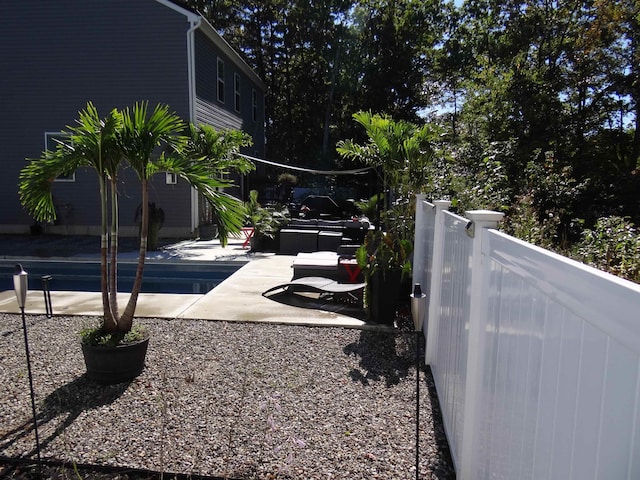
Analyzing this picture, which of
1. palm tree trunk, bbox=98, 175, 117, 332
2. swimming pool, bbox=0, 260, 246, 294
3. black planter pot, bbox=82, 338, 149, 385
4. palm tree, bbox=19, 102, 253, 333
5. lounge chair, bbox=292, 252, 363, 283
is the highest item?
palm tree, bbox=19, 102, 253, 333

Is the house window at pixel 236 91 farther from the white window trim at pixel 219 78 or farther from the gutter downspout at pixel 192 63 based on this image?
the gutter downspout at pixel 192 63

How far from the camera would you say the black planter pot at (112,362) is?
3.53 metres

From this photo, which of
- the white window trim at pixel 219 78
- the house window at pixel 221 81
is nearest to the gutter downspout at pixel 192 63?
the white window trim at pixel 219 78

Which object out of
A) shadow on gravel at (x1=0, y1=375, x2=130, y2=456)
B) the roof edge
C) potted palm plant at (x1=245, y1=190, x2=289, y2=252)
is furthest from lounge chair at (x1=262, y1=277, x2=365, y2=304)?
the roof edge

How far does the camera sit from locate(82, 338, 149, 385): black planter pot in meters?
3.53

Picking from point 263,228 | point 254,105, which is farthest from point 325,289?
point 254,105

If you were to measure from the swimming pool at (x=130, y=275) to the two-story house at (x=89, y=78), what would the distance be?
3.53 meters

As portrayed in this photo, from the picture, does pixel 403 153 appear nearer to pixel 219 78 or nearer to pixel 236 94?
pixel 219 78

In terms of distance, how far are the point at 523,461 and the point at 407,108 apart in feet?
81.0

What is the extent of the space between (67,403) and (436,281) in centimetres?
300

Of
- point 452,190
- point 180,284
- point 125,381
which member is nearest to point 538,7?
point 452,190

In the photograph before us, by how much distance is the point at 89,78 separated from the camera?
1267 centimetres

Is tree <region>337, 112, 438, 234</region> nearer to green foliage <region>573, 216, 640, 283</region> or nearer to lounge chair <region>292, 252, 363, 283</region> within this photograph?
lounge chair <region>292, 252, 363, 283</region>

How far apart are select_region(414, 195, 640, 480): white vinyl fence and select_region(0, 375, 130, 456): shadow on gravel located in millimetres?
2517
